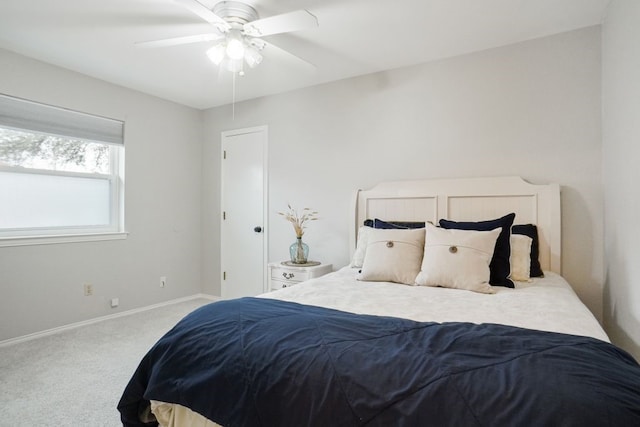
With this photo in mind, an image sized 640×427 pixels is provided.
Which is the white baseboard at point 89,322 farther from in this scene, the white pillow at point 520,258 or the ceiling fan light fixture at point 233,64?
the white pillow at point 520,258

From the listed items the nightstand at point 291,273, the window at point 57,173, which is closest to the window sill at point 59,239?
the window at point 57,173

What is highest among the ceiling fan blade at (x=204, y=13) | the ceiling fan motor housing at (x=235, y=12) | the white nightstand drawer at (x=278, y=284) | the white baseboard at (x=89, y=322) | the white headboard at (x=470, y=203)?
the ceiling fan motor housing at (x=235, y=12)

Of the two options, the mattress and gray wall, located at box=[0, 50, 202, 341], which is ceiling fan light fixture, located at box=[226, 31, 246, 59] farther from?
gray wall, located at box=[0, 50, 202, 341]

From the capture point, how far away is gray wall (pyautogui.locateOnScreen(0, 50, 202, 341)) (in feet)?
9.60

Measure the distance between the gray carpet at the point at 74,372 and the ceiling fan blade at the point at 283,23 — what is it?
2.32m

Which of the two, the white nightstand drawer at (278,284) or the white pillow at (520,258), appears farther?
the white nightstand drawer at (278,284)

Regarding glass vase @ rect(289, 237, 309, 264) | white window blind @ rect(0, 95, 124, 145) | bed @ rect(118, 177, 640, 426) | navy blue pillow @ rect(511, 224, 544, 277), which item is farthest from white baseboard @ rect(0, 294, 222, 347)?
navy blue pillow @ rect(511, 224, 544, 277)

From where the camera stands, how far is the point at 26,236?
2984 millimetres

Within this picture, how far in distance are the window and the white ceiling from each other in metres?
0.52

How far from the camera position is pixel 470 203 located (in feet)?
8.98

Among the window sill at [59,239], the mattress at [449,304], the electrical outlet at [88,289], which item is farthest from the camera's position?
the electrical outlet at [88,289]

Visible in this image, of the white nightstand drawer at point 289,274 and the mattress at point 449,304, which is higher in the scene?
the mattress at point 449,304

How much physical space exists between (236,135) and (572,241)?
3507 millimetres

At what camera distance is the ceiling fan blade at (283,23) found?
6.07ft
